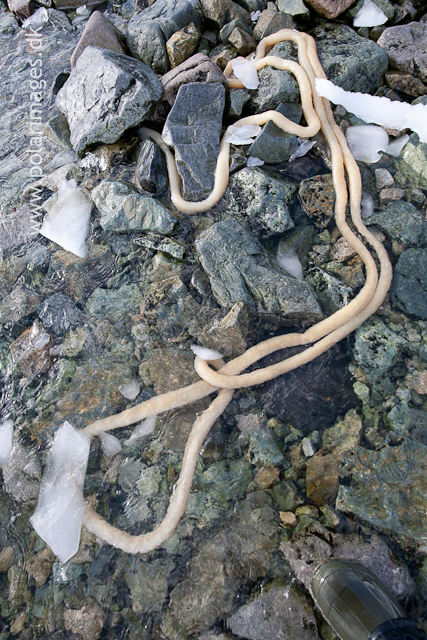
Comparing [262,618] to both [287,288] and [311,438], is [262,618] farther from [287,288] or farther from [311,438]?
[287,288]

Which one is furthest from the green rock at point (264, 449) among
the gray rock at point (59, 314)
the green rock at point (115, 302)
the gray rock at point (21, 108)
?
the gray rock at point (21, 108)

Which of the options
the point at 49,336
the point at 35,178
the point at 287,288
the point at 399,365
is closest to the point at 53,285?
the point at 49,336

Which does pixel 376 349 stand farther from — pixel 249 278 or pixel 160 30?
pixel 160 30

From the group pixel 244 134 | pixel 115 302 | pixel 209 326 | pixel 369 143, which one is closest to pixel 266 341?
pixel 209 326

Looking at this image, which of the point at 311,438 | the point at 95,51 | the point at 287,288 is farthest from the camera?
the point at 95,51

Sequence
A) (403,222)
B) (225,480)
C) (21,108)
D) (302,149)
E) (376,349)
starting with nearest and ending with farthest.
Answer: (225,480), (376,349), (403,222), (302,149), (21,108)

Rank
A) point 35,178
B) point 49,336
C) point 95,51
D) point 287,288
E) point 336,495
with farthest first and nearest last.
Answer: point 35,178, point 95,51, point 49,336, point 287,288, point 336,495
